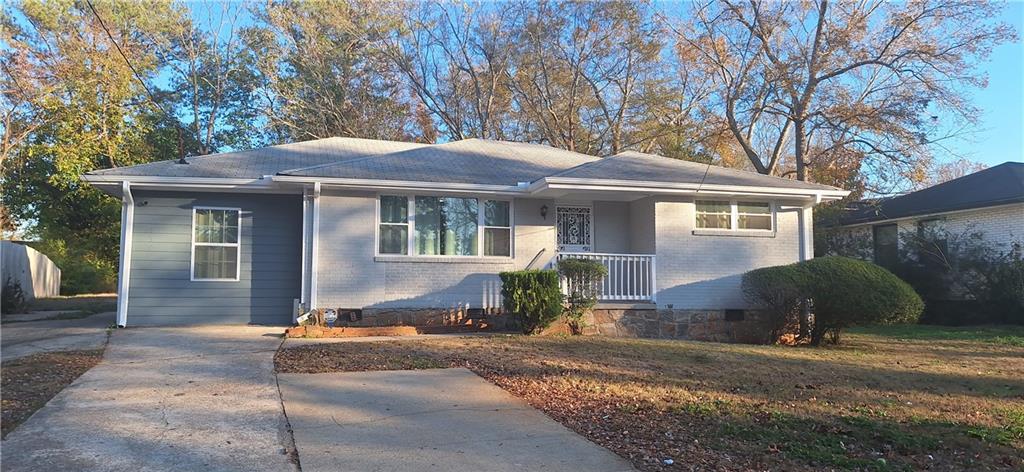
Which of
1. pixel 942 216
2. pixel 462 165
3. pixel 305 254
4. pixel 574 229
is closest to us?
pixel 305 254

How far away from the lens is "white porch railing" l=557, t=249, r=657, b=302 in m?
12.8

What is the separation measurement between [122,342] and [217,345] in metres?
1.52

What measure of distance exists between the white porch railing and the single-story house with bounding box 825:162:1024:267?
9.86 m

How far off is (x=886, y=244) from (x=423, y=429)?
65.4 ft

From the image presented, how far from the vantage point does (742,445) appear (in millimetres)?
4883

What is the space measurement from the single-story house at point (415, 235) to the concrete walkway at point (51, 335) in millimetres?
959

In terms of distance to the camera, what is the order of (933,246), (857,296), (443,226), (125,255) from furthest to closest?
(933,246) → (443,226) → (125,255) → (857,296)

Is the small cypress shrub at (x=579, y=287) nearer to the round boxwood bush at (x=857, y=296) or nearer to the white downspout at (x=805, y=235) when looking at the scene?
the round boxwood bush at (x=857, y=296)

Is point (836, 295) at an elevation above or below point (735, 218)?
below

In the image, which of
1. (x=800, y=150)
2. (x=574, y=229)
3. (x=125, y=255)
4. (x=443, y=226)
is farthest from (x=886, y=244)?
(x=125, y=255)

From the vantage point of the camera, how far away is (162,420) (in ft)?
17.2

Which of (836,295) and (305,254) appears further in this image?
(305,254)

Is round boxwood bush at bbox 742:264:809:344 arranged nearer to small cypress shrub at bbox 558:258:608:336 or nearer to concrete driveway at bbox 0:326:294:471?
small cypress shrub at bbox 558:258:608:336

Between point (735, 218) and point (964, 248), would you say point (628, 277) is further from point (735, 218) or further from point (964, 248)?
point (964, 248)
